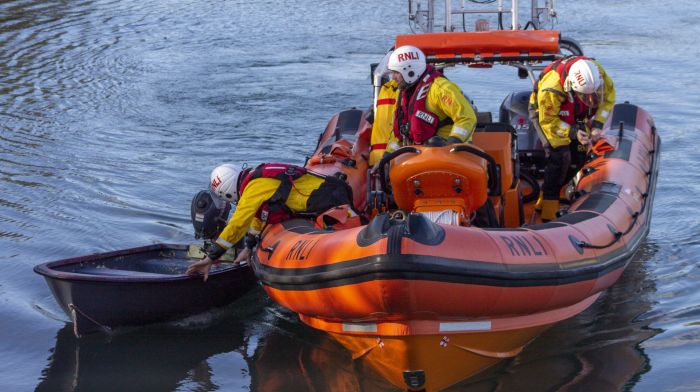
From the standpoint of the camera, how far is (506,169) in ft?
19.6

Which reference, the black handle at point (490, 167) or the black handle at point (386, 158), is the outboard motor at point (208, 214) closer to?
the black handle at point (386, 158)

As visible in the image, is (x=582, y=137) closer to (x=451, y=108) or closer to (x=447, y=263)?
(x=451, y=108)

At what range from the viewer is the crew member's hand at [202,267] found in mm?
5762

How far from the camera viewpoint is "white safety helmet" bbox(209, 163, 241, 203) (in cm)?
585

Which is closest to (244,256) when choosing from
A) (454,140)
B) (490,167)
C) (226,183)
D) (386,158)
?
(226,183)

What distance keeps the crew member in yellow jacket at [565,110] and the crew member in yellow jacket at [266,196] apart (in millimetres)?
1471

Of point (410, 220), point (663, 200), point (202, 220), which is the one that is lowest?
point (663, 200)

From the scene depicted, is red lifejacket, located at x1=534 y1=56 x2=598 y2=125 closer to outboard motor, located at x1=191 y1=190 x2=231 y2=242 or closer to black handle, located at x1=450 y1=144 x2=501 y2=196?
black handle, located at x1=450 y1=144 x2=501 y2=196

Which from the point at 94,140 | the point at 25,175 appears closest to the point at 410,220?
the point at 25,175

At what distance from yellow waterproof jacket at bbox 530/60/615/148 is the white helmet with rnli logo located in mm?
102

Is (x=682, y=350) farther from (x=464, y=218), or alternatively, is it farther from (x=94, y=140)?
(x=94, y=140)

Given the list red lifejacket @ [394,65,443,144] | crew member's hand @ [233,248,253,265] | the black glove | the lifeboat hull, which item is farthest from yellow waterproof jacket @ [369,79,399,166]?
the black glove

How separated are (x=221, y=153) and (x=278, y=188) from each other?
4.63 m

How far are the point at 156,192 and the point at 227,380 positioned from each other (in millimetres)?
3708
